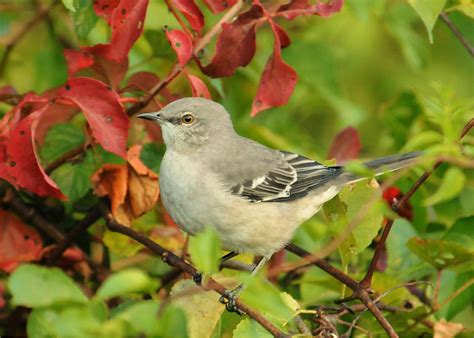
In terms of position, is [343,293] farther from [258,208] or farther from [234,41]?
[234,41]

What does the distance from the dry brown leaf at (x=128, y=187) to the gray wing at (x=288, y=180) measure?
2.21 ft

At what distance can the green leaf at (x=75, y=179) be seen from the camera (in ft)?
14.6

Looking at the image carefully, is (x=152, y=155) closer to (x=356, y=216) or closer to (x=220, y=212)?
(x=220, y=212)

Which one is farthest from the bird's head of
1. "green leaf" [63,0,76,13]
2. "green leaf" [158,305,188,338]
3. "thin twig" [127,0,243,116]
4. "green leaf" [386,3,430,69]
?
"green leaf" [158,305,188,338]

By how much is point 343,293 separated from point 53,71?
2230 millimetres

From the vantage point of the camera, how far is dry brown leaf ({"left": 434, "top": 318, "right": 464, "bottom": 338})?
3861 mm

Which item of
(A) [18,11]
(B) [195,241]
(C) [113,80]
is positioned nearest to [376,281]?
(C) [113,80]

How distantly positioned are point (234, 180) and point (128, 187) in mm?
752

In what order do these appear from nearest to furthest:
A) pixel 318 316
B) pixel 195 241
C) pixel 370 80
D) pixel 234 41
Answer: pixel 195 241 → pixel 318 316 → pixel 234 41 → pixel 370 80

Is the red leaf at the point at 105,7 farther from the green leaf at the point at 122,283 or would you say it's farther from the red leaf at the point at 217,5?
the green leaf at the point at 122,283

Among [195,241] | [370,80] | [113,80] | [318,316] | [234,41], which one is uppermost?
[195,241]

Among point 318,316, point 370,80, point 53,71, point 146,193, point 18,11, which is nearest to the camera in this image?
point 318,316

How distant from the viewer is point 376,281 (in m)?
4.30

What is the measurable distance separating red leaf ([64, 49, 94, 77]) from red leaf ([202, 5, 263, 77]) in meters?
0.58
